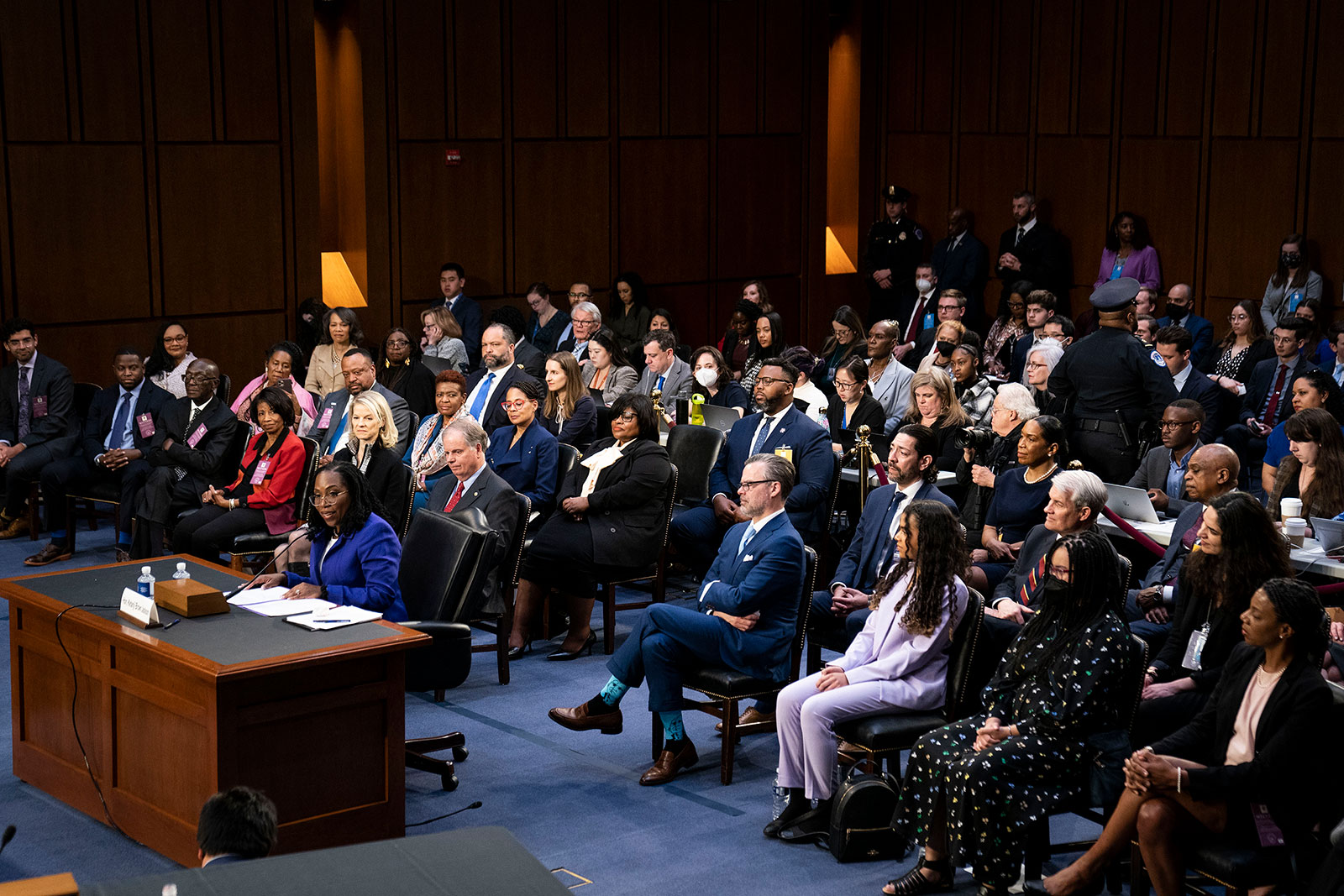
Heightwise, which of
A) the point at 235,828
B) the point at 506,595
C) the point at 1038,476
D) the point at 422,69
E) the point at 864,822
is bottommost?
the point at 864,822

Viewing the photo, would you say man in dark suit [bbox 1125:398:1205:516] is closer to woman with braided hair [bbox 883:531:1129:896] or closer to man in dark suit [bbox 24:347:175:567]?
woman with braided hair [bbox 883:531:1129:896]

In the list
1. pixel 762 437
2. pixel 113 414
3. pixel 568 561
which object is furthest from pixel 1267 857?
pixel 113 414

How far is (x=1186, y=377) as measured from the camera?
8.55 meters

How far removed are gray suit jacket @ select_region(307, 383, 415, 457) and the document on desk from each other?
2.79m

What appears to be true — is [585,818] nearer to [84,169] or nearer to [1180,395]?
[1180,395]

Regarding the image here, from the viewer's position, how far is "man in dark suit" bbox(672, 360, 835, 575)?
6801mm

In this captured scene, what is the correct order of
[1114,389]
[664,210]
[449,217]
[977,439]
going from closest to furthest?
[977,439], [1114,389], [449,217], [664,210]

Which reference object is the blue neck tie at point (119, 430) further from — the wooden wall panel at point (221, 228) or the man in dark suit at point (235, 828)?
the man in dark suit at point (235, 828)

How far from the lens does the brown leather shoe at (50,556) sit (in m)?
8.07

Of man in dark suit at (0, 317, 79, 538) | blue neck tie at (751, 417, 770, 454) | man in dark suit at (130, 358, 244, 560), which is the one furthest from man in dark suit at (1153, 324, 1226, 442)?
man in dark suit at (0, 317, 79, 538)

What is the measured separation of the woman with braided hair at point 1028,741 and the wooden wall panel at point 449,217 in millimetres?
7978

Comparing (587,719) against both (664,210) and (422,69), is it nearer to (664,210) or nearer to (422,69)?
(422,69)

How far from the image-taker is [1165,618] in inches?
201

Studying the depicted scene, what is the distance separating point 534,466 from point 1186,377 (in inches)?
157
